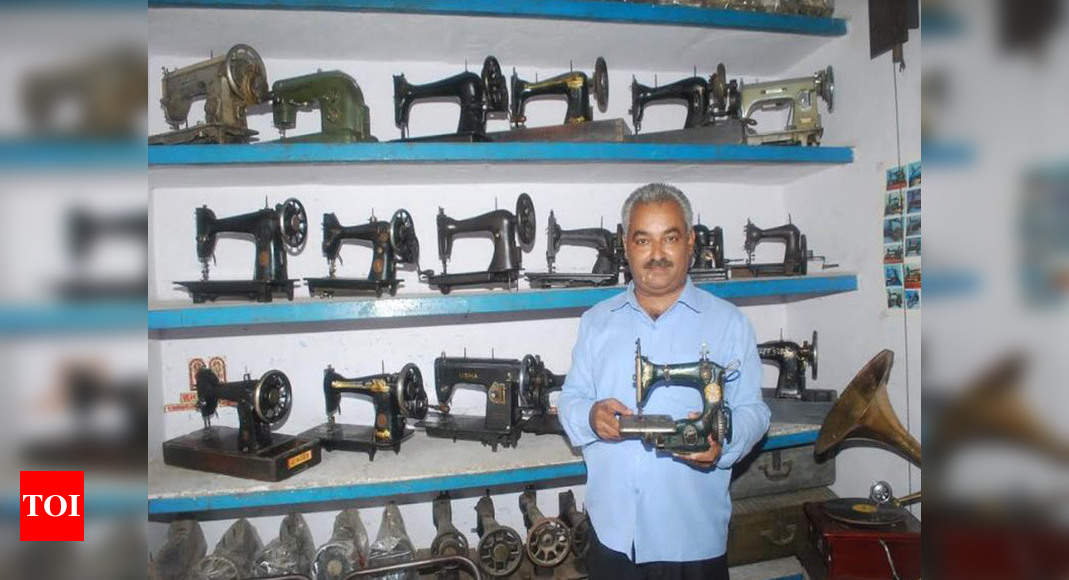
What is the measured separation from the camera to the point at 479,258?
2.62m

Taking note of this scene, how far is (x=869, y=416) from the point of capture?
2.14 m

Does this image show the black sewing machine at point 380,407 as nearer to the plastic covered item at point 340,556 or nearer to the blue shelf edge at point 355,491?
the blue shelf edge at point 355,491

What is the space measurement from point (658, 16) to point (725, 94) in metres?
0.53

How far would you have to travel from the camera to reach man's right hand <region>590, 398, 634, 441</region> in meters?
1.64

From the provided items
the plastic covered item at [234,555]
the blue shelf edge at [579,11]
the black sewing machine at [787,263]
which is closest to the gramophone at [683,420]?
the black sewing machine at [787,263]

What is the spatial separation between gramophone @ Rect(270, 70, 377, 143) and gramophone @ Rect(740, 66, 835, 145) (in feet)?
5.43

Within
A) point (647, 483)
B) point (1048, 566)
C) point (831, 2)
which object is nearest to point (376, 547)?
point (647, 483)

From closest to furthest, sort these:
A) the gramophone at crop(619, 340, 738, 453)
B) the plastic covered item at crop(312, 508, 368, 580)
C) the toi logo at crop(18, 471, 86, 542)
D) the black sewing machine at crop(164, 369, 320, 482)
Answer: the toi logo at crop(18, 471, 86, 542)
the gramophone at crop(619, 340, 738, 453)
the black sewing machine at crop(164, 369, 320, 482)
the plastic covered item at crop(312, 508, 368, 580)

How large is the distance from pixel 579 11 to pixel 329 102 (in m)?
1.02

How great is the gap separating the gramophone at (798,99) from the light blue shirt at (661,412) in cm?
110

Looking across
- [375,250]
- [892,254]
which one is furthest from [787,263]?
[375,250]

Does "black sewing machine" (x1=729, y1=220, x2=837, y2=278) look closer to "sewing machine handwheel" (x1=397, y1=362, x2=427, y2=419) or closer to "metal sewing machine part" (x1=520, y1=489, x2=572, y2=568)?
"metal sewing machine part" (x1=520, y1=489, x2=572, y2=568)

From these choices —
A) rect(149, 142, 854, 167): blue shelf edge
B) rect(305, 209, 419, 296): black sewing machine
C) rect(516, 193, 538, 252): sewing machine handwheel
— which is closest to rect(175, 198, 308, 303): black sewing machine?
rect(305, 209, 419, 296): black sewing machine

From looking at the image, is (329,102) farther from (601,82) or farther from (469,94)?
(601,82)
